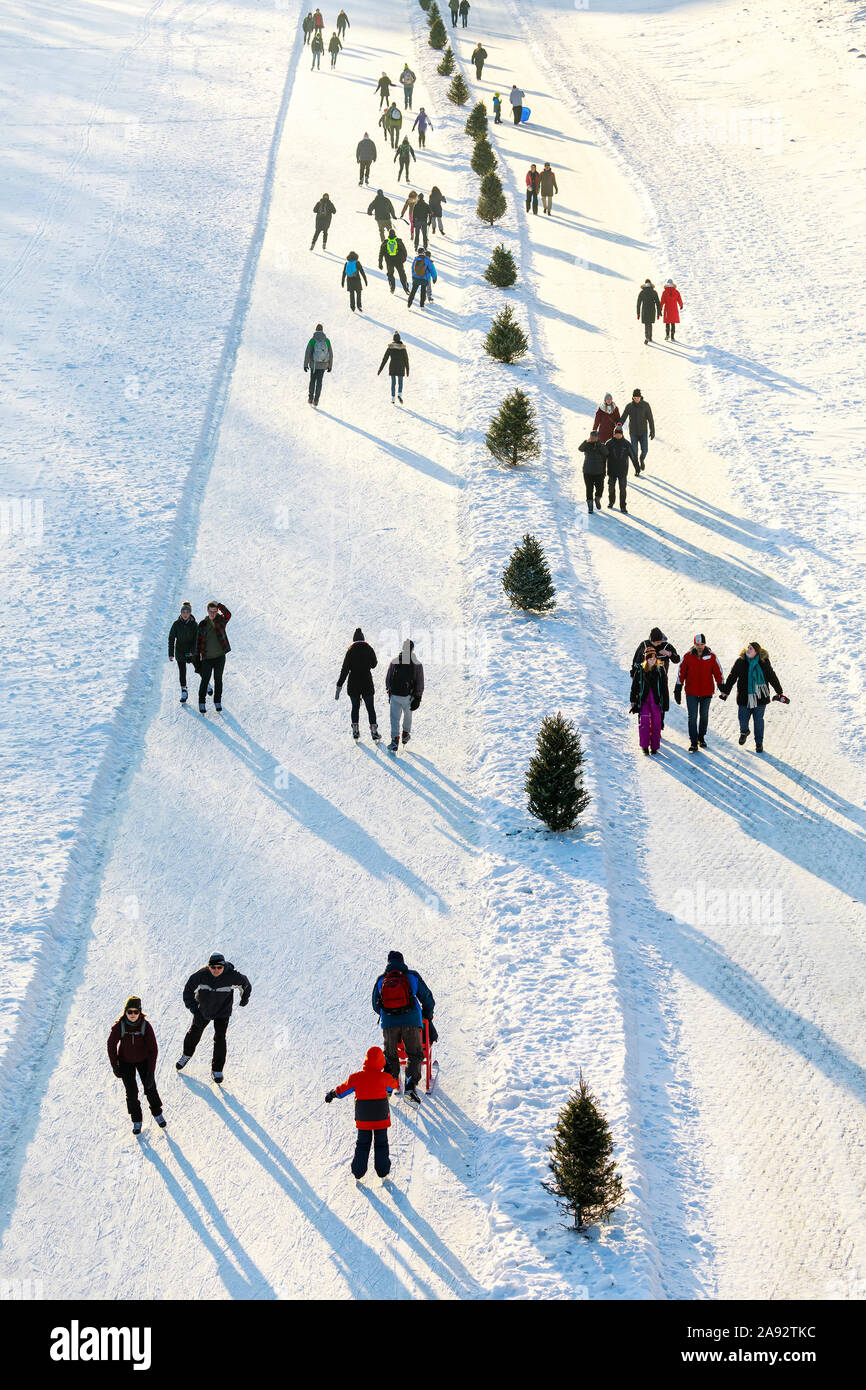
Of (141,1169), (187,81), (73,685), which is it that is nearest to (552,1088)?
(141,1169)

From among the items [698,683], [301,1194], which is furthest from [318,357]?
[301,1194]

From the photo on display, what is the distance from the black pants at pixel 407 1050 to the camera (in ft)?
35.5

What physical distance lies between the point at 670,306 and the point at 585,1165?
2069cm

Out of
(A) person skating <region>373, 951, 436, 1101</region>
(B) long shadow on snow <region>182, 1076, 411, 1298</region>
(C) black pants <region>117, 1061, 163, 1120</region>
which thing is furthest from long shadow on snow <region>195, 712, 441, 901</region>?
(C) black pants <region>117, 1061, 163, 1120</region>

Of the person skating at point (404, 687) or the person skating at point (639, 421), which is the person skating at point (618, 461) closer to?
the person skating at point (639, 421)

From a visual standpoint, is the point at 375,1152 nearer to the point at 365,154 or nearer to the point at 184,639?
the point at 184,639

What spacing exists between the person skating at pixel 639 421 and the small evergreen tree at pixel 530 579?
13.7ft

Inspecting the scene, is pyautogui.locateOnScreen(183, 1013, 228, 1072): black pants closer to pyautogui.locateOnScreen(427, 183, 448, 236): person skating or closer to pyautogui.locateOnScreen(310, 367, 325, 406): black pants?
pyautogui.locateOnScreen(310, 367, 325, 406): black pants

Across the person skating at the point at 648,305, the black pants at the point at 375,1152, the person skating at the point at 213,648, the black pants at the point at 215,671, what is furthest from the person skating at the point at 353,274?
the black pants at the point at 375,1152

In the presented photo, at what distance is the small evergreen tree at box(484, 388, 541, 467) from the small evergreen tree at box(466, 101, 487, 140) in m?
18.5

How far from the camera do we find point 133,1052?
34.1 ft

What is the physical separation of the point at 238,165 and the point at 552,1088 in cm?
3149

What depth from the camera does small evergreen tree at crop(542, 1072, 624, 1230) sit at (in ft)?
31.3
